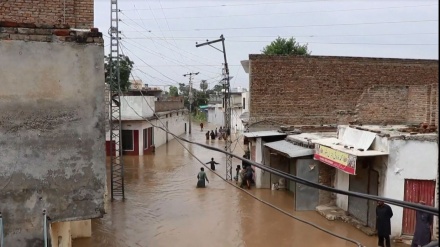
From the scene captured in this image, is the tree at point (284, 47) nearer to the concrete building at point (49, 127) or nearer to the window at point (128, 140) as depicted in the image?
the window at point (128, 140)

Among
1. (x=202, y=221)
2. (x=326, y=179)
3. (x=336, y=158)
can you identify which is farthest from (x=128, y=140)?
(x=336, y=158)

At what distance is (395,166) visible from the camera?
11.2m

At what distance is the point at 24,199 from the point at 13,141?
78 cm

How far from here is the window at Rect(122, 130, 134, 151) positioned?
29156 millimetres

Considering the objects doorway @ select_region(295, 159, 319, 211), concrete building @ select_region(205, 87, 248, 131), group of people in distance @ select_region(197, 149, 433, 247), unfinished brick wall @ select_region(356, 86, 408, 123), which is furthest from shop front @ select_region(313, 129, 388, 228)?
concrete building @ select_region(205, 87, 248, 131)

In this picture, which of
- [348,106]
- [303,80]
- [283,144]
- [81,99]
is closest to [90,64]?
[81,99]

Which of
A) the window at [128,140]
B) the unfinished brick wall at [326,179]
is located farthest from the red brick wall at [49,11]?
the window at [128,140]

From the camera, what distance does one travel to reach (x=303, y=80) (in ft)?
67.1

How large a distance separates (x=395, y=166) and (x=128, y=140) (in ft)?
70.1

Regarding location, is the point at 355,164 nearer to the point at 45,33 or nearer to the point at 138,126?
the point at 45,33

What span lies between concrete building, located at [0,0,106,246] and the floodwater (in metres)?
6.30

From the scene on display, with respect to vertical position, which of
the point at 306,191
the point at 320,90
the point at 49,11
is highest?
the point at 49,11

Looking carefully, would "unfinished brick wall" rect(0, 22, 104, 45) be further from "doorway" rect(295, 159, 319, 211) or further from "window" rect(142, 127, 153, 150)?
"window" rect(142, 127, 153, 150)

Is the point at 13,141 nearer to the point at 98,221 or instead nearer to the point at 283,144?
the point at 98,221
